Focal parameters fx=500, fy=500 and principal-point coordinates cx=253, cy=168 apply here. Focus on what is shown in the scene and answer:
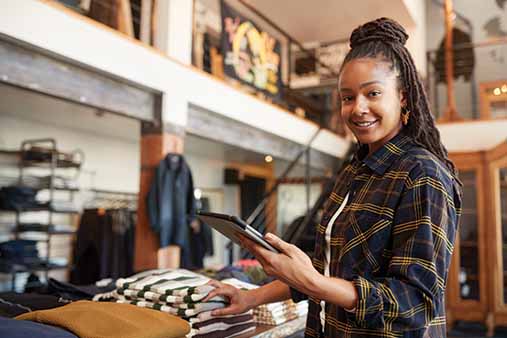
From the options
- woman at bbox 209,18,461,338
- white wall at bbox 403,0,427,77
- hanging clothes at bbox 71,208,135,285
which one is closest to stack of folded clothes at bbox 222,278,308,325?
woman at bbox 209,18,461,338

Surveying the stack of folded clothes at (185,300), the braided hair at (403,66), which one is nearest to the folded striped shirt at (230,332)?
the stack of folded clothes at (185,300)

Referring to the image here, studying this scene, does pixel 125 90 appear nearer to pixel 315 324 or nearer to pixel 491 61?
pixel 315 324

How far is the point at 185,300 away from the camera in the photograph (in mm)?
1414

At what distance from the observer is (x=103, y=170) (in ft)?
23.1

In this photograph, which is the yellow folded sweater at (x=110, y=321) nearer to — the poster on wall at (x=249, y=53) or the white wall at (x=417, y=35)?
the poster on wall at (x=249, y=53)

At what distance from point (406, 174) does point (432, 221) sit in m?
0.12

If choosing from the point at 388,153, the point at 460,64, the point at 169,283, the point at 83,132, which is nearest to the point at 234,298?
the point at 169,283

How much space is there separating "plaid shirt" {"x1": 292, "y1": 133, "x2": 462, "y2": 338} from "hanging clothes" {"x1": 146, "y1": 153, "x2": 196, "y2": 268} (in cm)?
291

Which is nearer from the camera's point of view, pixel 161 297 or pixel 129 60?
pixel 161 297

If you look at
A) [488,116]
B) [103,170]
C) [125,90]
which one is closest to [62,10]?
[125,90]

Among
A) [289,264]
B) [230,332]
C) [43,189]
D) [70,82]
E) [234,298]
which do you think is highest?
[70,82]

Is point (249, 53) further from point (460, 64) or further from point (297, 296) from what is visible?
point (460, 64)

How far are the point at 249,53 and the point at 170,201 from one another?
6.80 feet

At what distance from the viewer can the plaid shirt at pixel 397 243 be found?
95cm
